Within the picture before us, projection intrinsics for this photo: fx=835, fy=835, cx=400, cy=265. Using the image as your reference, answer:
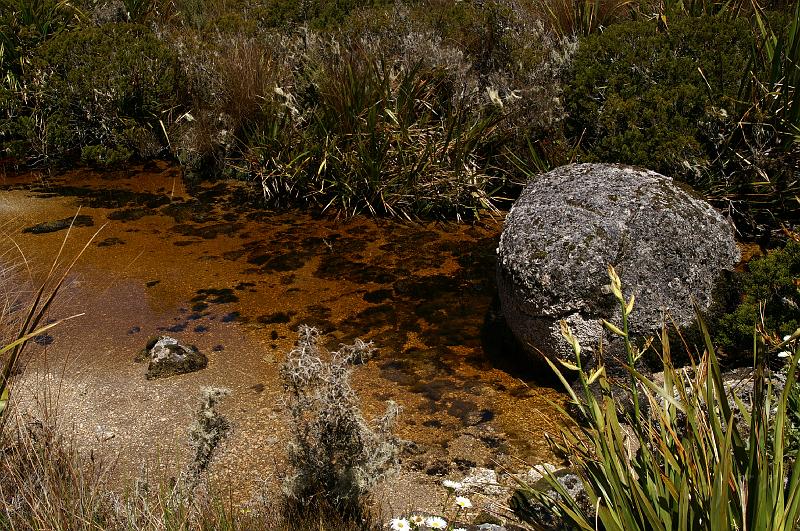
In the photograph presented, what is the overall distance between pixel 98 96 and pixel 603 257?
6.81m

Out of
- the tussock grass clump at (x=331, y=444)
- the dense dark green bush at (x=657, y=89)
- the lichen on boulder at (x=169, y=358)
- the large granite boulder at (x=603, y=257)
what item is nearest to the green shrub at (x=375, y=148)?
the dense dark green bush at (x=657, y=89)

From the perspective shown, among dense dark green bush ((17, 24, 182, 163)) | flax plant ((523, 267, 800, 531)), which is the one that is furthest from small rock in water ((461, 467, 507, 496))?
dense dark green bush ((17, 24, 182, 163))

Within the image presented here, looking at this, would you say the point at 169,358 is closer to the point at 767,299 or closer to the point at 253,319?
the point at 253,319

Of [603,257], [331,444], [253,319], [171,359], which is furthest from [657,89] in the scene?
[331,444]

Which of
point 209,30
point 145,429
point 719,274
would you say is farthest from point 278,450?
point 209,30

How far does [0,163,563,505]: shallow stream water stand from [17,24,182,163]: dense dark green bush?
0.91 metres

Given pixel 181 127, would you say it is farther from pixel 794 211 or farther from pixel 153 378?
pixel 794 211

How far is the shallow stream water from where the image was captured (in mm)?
4223

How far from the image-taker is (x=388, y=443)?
3340mm

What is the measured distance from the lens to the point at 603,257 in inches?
184

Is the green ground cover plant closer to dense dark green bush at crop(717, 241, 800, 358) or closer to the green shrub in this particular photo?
the green shrub

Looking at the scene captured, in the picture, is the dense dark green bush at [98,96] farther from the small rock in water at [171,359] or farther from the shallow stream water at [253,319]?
the small rock in water at [171,359]

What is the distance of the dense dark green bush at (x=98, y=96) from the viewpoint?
941 centimetres

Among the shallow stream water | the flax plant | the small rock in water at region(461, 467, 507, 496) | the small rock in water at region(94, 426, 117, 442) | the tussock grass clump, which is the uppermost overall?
the flax plant
